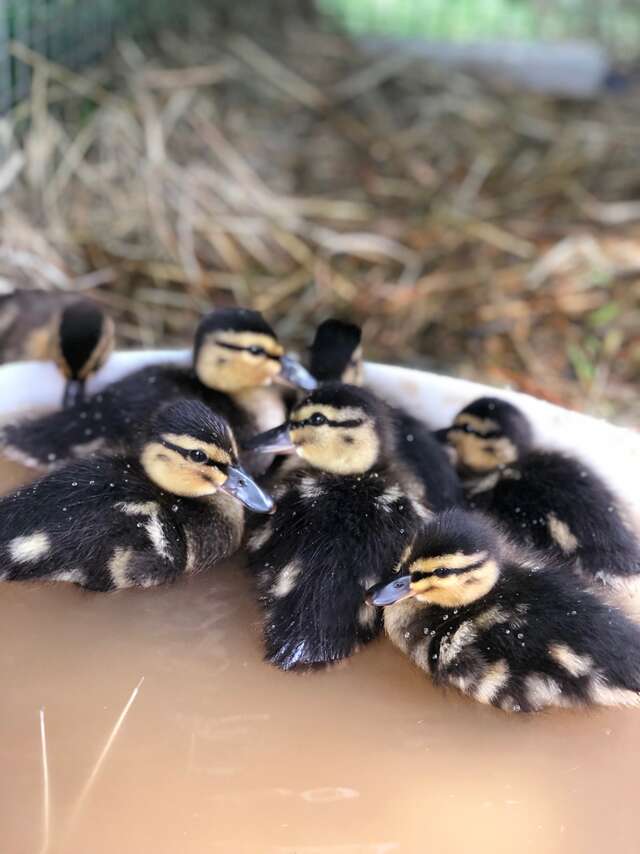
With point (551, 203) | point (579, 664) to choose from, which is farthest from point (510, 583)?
point (551, 203)

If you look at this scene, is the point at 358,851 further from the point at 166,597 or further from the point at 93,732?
the point at 166,597

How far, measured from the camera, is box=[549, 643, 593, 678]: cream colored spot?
50.1 inches

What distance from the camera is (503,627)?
4.37ft

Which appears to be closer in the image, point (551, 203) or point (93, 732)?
point (93, 732)

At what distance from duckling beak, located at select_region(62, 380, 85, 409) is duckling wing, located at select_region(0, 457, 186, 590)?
0.37 m

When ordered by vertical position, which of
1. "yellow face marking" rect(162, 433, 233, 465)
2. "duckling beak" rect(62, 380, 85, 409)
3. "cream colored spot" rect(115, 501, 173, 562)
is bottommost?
"duckling beak" rect(62, 380, 85, 409)

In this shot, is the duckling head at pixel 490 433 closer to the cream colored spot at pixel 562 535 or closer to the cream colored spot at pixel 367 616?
the cream colored spot at pixel 562 535

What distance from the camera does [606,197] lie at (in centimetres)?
332

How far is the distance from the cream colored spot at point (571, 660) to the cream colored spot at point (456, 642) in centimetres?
11

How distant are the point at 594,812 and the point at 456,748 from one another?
180 mm

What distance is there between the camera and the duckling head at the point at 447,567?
132cm

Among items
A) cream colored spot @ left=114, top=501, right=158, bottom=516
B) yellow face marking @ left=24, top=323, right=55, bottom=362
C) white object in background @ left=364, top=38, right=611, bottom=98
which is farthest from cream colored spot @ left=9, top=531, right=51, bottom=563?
white object in background @ left=364, top=38, right=611, bottom=98

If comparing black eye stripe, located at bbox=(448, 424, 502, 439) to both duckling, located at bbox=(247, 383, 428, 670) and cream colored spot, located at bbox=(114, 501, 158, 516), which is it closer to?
duckling, located at bbox=(247, 383, 428, 670)

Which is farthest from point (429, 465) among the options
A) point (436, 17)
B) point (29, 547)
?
point (436, 17)
